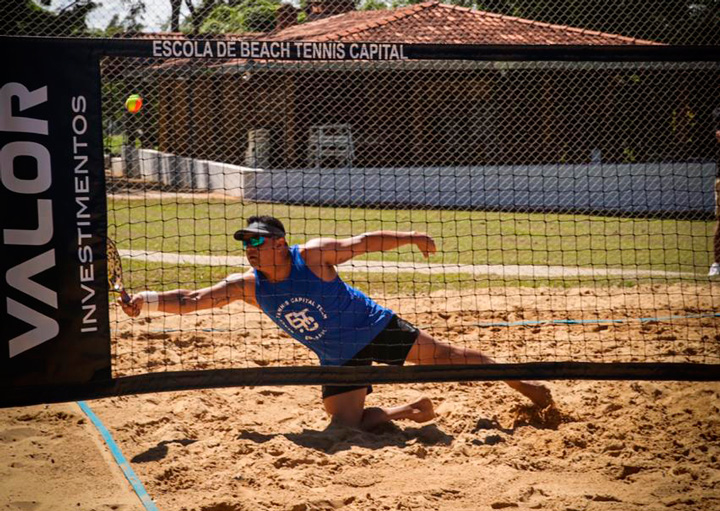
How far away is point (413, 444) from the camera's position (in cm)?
445

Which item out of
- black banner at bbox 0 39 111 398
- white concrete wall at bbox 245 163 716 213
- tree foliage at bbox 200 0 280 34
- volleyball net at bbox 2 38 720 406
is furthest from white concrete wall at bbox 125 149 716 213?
black banner at bbox 0 39 111 398

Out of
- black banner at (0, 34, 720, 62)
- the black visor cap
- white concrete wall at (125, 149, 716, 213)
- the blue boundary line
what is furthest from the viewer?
white concrete wall at (125, 149, 716, 213)

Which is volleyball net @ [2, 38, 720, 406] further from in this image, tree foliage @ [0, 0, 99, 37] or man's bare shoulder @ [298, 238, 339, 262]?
tree foliage @ [0, 0, 99, 37]

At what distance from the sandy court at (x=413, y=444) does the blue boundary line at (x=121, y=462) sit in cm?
6

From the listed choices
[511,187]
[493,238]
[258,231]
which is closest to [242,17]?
[511,187]

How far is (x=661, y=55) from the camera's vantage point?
14.7ft

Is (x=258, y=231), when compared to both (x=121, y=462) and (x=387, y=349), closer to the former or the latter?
(x=387, y=349)

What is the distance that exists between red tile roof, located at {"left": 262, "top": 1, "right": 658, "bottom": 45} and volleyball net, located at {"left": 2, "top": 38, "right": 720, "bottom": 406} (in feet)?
3.58

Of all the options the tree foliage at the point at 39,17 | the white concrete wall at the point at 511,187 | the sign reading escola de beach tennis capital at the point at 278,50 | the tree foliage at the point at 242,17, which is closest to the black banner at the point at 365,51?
the sign reading escola de beach tennis capital at the point at 278,50

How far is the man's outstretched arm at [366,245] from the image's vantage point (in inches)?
→ 171

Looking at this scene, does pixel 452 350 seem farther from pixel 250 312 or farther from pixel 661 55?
pixel 250 312

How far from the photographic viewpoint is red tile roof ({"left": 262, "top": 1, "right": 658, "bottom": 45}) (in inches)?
693

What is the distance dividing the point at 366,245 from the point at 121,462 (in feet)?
5.99

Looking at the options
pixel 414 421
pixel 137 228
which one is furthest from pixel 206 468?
pixel 137 228
